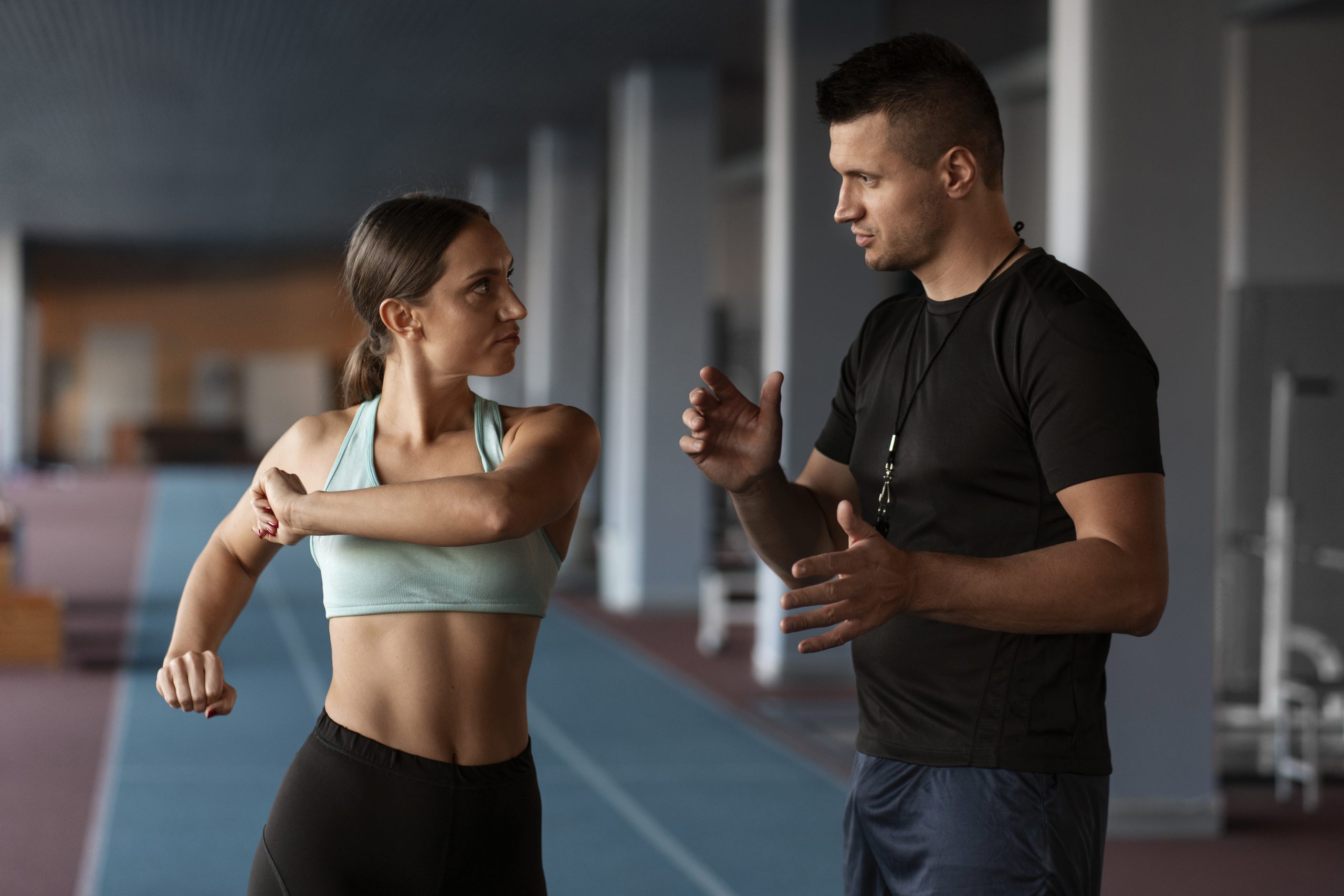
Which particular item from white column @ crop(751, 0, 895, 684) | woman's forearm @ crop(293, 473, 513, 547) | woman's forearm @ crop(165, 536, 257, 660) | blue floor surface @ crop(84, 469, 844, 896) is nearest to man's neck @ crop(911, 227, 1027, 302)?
woman's forearm @ crop(293, 473, 513, 547)

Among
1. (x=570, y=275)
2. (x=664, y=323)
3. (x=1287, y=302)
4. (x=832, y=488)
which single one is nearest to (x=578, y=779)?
(x=832, y=488)

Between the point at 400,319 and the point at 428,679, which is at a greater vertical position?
the point at 400,319

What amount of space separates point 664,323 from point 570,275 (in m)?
3.38

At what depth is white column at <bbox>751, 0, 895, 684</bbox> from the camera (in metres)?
8.31

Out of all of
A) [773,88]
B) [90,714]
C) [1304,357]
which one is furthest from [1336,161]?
[90,714]

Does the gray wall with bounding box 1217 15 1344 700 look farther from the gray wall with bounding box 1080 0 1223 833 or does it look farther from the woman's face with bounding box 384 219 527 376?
the woman's face with bounding box 384 219 527 376

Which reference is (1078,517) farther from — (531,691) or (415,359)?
(531,691)

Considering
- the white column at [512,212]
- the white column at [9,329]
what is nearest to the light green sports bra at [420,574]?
the white column at [512,212]

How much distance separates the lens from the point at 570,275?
47.6 feet

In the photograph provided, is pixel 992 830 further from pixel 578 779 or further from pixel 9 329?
pixel 9 329

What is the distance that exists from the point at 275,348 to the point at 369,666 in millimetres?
34989

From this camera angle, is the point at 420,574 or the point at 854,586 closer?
the point at 854,586

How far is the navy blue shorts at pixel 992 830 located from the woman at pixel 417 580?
1.70 feet

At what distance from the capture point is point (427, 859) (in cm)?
189
